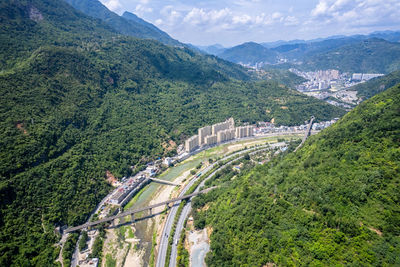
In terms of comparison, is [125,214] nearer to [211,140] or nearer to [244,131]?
[211,140]

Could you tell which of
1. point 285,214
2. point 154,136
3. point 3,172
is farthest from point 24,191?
point 285,214

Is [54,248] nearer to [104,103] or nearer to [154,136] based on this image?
[154,136]

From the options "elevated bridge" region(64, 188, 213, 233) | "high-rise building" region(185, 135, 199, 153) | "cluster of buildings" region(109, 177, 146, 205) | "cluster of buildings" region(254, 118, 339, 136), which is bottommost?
"elevated bridge" region(64, 188, 213, 233)

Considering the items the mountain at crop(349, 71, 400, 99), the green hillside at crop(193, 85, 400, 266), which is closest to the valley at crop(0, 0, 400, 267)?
the green hillside at crop(193, 85, 400, 266)

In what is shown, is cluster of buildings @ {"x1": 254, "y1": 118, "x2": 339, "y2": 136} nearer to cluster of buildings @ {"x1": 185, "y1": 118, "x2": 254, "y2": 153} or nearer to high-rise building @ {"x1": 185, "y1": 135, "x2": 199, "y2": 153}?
cluster of buildings @ {"x1": 185, "y1": 118, "x2": 254, "y2": 153}

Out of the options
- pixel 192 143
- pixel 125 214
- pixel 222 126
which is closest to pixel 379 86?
pixel 222 126
